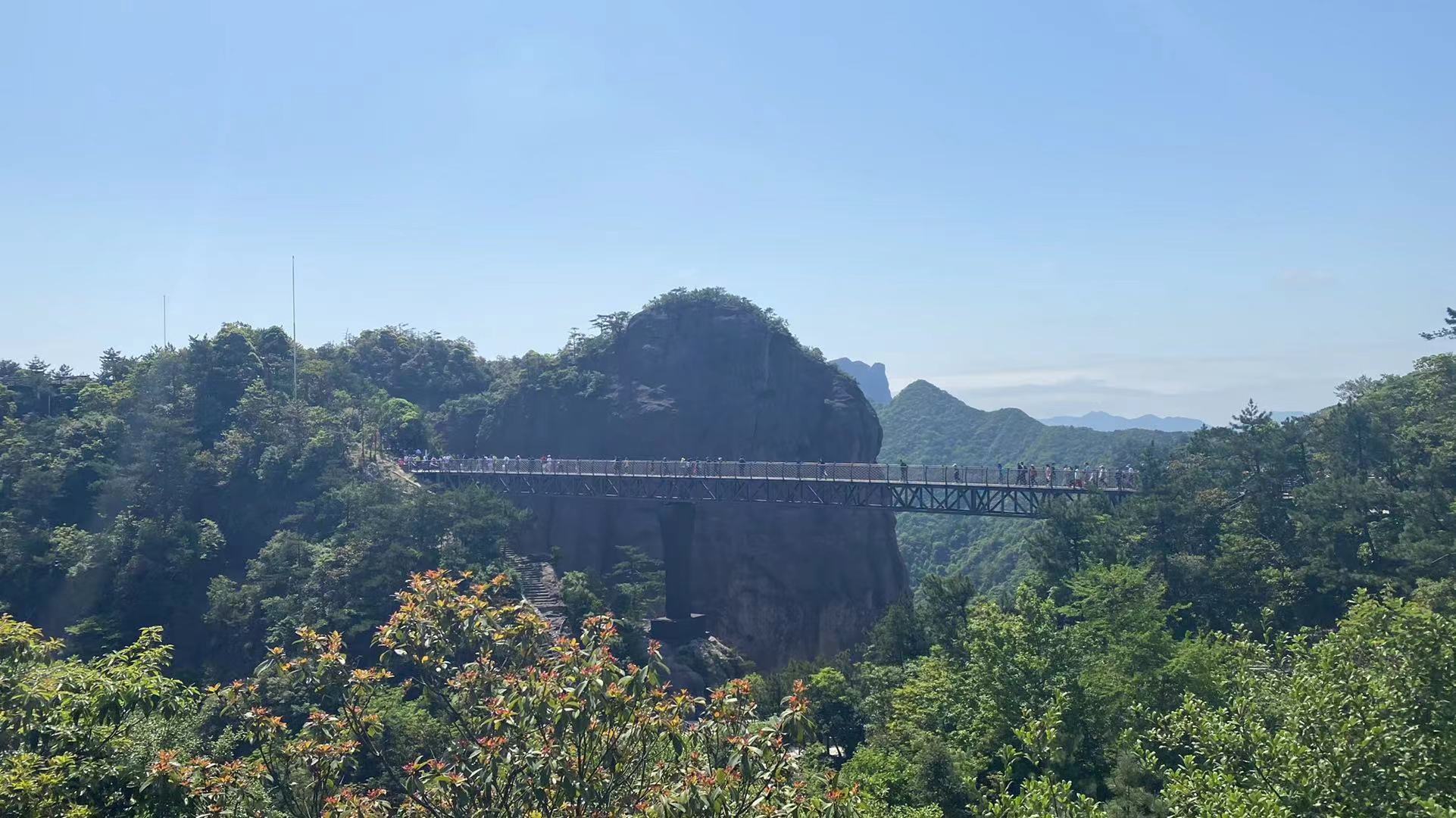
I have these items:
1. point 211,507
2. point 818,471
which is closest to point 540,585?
point 818,471

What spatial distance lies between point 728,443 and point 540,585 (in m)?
21.9

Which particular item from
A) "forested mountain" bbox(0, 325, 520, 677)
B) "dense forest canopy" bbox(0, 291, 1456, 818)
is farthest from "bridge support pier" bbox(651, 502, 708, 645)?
"forested mountain" bbox(0, 325, 520, 677)

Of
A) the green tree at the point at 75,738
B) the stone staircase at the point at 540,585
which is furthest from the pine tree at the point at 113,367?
the green tree at the point at 75,738

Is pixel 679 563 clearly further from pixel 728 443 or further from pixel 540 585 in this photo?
pixel 728 443

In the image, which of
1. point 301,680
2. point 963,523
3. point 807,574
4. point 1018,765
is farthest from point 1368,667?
point 963,523

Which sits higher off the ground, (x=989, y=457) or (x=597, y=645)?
(x=597, y=645)

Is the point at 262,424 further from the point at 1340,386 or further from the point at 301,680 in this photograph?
the point at 1340,386

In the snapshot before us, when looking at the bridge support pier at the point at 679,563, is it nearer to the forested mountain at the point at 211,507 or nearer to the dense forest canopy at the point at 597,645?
the dense forest canopy at the point at 597,645

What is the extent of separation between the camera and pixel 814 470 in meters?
54.3

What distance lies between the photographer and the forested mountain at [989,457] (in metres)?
115

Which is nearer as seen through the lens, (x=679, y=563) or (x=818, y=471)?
(x=818, y=471)

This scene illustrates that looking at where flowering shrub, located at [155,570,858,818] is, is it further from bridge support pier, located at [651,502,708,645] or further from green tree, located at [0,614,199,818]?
bridge support pier, located at [651,502,708,645]

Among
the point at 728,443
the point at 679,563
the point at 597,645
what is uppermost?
the point at 728,443

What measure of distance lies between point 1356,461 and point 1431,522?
30.1 feet
